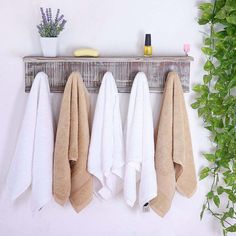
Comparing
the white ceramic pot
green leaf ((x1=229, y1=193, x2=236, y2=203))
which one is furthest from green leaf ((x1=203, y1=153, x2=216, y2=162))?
the white ceramic pot

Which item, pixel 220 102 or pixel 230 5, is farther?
pixel 220 102

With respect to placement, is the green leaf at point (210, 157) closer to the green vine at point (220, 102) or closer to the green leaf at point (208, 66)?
the green vine at point (220, 102)

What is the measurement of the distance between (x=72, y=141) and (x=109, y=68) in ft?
1.05

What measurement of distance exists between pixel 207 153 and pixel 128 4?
0.67 metres

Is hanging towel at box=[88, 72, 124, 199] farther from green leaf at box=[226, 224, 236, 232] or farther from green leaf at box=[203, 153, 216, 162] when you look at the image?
green leaf at box=[226, 224, 236, 232]

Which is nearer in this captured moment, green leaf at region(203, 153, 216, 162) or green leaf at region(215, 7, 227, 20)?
green leaf at region(215, 7, 227, 20)

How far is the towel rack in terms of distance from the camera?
151 centimetres

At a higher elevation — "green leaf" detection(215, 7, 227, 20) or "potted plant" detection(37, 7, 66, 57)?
"green leaf" detection(215, 7, 227, 20)

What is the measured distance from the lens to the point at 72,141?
1.49 metres

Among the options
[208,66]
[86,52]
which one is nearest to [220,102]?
[208,66]

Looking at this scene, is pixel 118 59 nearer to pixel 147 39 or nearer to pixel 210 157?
pixel 147 39

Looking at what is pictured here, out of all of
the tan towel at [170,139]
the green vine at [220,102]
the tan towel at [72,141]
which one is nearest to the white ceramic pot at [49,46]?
the tan towel at [72,141]

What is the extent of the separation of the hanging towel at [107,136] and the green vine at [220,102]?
12.5 inches

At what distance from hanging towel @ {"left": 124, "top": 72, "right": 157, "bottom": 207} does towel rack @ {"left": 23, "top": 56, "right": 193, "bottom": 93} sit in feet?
0.16
